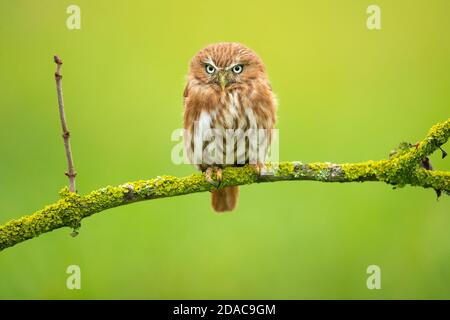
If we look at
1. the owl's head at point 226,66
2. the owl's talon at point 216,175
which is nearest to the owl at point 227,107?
the owl's head at point 226,66

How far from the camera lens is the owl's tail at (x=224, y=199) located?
4895mm

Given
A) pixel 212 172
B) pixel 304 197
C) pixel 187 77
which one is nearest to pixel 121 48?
A: pixel 304 197

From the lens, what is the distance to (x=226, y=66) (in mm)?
4547

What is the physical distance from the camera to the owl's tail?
193 inches

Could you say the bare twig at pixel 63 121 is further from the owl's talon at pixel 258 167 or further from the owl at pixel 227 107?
the owl at pixel 227 107

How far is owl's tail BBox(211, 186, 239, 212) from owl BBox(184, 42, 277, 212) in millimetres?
268

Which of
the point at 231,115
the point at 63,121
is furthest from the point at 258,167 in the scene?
the point at 63,121

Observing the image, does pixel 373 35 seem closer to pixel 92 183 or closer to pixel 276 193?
pixel 276 193

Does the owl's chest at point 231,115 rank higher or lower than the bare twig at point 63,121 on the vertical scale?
higher

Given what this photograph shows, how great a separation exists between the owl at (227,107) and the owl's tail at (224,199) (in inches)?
10.5

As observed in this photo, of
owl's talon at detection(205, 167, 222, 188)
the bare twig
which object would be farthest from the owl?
the bare twig

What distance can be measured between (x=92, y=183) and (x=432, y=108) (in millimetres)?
3296

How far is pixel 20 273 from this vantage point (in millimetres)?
5828

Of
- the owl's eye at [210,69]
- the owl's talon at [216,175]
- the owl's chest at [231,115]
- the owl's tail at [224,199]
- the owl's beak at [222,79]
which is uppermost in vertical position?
the owl's eye at [210,69]
